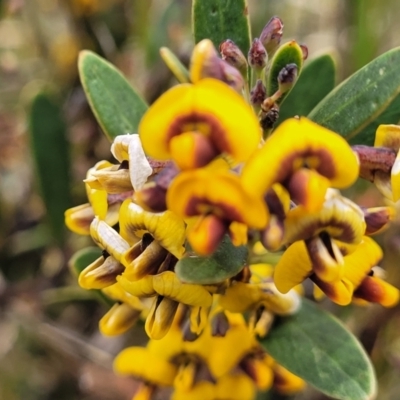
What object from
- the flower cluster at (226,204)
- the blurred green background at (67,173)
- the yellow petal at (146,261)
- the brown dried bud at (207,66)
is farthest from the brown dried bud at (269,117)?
the blurred green background at (67,173)

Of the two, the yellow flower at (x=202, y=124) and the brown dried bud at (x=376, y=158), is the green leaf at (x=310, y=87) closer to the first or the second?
the brown dried bud at (x=376, y=158)

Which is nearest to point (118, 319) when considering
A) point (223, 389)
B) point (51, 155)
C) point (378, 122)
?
point (223, 389)

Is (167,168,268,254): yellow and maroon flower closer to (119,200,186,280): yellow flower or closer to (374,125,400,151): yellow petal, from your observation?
(119,200,186,280): yellow flower

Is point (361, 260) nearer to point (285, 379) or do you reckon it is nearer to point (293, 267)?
point (293, 267)

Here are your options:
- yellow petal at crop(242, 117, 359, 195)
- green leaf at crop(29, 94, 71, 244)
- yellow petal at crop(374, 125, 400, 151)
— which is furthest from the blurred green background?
yellow petal at crop(242, 117, 359, 195)

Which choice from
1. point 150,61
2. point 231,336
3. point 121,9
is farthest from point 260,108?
point 121,9
